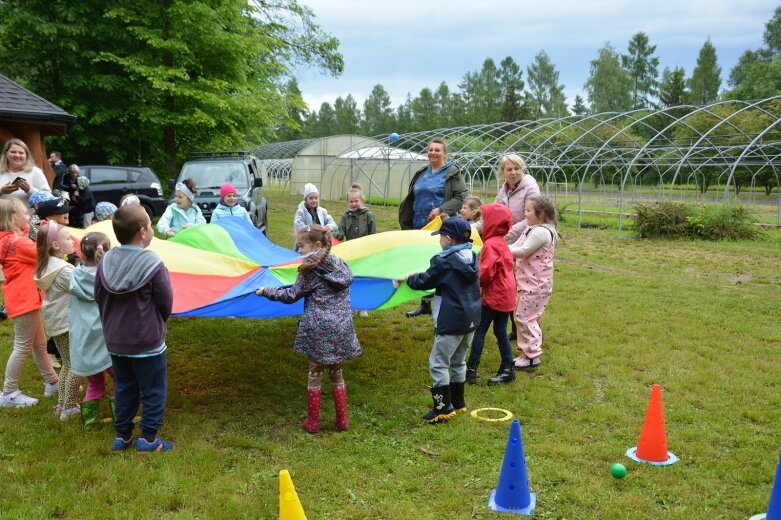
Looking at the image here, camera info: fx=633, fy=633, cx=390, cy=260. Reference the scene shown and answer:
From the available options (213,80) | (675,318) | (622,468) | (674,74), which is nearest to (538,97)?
(674,74)

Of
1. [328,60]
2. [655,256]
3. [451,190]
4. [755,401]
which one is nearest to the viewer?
[755,401]

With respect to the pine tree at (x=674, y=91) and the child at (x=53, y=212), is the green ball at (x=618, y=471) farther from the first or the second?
the pine tree at (x=674, y=91)

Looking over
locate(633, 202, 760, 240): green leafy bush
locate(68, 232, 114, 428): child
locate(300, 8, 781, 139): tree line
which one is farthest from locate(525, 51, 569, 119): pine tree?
locate(68, 232, 114, 428): child

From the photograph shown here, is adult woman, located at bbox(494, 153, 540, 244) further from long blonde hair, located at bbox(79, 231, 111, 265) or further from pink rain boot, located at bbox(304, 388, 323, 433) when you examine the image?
long blonde hair, located at bbox(79, 231, 111, 265)

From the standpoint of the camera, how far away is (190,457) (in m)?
3.80

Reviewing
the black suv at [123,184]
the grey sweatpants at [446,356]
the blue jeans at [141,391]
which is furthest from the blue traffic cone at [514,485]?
the black suv at [123,184]

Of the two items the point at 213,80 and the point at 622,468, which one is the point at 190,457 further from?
the point at 213,80

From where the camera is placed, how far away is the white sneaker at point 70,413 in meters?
4.31

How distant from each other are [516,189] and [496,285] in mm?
1104

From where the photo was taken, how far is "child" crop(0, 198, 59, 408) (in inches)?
174

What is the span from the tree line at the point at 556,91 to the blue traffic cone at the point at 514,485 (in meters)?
46.9

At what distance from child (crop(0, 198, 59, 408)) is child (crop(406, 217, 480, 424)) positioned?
106 inches

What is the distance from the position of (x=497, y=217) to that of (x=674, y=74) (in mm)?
Answer: 56411

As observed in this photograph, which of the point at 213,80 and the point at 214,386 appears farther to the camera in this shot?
the point at 213,80
